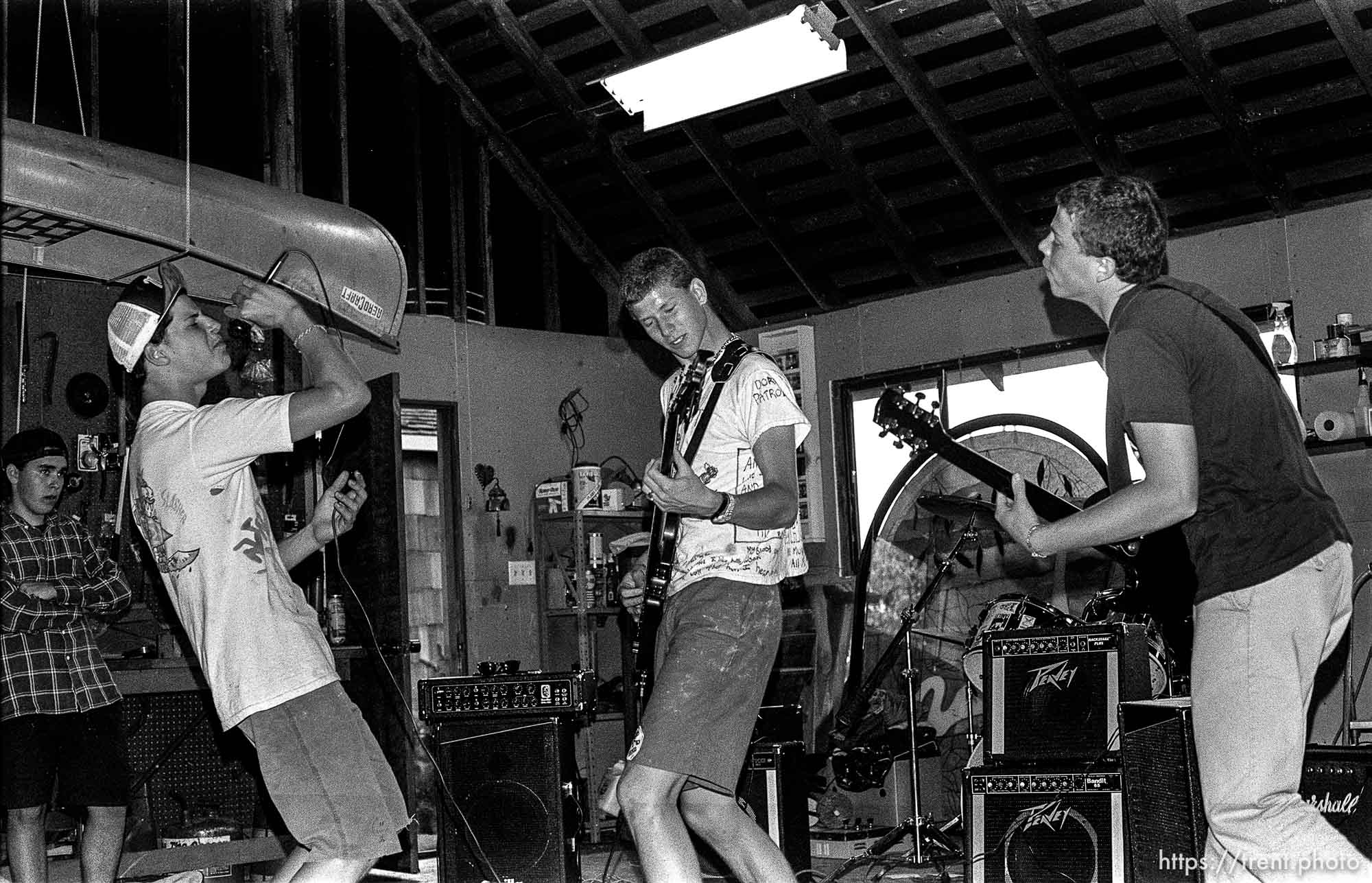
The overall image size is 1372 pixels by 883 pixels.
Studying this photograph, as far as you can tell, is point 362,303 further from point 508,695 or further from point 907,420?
point 907,420

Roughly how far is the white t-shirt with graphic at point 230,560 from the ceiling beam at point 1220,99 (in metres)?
4.76

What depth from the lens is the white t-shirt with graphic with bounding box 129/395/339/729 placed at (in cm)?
305

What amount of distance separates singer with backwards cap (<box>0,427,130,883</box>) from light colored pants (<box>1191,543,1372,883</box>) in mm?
3765

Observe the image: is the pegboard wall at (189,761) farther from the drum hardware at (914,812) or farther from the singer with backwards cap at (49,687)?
the drum hardware at (914,812)

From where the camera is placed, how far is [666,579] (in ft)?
11.0

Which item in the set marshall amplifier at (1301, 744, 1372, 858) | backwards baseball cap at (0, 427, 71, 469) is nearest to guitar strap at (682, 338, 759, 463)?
marshall amplifier at (1301, 744, 1372, 858)

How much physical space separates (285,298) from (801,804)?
3.17 meters

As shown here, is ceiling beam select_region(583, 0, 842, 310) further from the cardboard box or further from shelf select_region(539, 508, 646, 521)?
the cardboard box

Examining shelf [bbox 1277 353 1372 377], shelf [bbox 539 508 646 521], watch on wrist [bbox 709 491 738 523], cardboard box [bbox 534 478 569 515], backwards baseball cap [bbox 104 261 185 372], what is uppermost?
shelf [bbox 1277 353 1372 377]

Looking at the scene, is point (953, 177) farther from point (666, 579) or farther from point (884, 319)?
point (666, 579)

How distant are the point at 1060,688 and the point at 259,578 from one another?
290 cm

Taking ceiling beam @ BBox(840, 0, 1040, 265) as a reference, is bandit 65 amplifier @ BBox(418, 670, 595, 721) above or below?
below

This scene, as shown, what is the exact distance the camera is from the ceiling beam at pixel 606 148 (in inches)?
309

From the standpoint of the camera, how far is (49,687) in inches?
185
